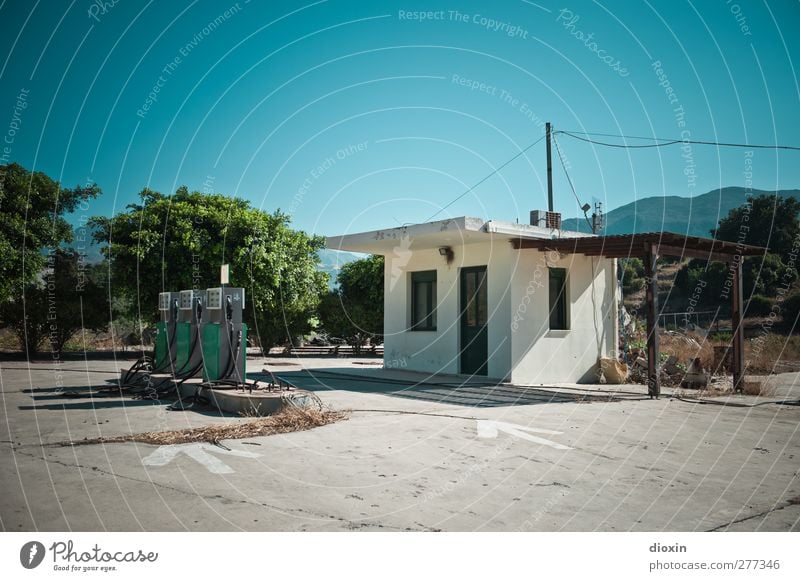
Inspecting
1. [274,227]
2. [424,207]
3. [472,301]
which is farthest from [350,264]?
Answer: [472,301]

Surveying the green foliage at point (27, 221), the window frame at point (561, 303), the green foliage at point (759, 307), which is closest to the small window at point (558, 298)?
the window frame at point (561, 303)

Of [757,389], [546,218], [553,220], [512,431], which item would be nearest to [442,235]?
[546,218]

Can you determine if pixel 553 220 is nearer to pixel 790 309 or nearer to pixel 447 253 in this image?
pixel 447 253

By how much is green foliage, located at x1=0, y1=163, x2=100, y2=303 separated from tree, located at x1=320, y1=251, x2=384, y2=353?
11.1 meters

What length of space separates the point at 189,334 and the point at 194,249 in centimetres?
932

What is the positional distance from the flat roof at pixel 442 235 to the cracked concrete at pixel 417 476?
4.90m

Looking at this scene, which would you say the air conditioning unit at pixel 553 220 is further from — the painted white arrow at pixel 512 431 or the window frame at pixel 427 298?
the painted white arrow at pixel 512 431

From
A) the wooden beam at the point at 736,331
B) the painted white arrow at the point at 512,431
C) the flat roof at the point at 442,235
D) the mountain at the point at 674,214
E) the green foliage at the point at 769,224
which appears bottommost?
the painted white arrow at the point at 512,431

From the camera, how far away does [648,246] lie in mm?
10969

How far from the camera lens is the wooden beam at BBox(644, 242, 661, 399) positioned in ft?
34.7

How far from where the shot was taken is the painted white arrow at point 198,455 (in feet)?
16.0

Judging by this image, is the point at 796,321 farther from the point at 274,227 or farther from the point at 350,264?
the point at 274,227

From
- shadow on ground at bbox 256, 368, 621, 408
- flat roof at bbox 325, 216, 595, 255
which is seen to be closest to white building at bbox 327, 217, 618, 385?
flat roof at bbox 325, 216, 595, 255
